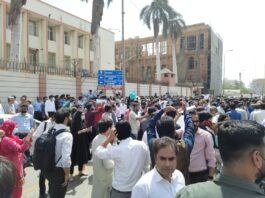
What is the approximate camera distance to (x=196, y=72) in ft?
222

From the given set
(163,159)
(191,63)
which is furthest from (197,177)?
(191,63)

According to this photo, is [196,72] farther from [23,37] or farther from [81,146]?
[81,146]

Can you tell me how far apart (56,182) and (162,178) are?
2408 millimetres

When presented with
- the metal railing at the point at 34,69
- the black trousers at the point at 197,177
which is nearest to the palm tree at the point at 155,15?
the metal railing at the point at 34,69

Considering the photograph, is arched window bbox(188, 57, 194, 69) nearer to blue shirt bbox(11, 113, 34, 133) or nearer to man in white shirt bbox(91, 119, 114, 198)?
blue shirt bbox(11, 113, 34, 133)

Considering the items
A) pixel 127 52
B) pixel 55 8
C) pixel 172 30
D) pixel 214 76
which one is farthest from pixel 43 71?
pixel 214 76

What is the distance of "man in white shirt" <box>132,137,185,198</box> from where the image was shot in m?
2.84

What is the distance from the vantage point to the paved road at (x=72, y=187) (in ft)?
21.6

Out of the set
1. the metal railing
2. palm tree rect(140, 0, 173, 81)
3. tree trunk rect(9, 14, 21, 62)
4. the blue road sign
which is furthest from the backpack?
palm tree rect(140, 0, 173, 81)

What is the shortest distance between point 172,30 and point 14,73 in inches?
1362

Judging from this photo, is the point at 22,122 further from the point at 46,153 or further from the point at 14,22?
the point at 14,22

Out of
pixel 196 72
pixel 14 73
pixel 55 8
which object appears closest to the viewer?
pixel 14 73

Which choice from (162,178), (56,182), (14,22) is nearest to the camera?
(162,178)

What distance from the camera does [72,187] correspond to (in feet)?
23.2
